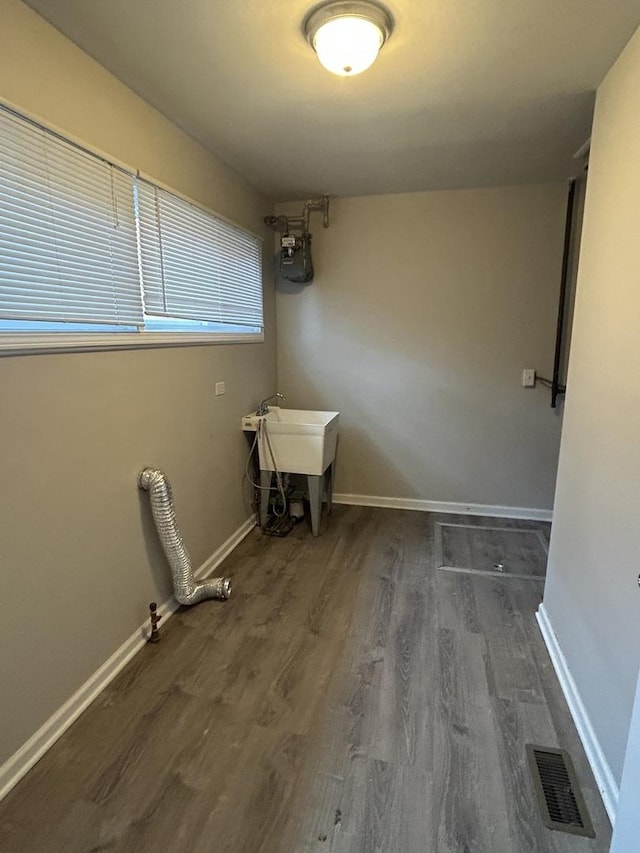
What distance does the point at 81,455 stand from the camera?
1.72m

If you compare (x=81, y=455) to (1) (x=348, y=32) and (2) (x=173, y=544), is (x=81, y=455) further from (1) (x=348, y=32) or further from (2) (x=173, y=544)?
(1) (x=348, y=32)

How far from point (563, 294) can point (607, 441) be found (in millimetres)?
2010

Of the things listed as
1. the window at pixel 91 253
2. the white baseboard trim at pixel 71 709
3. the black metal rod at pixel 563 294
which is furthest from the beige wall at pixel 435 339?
the white baseboard trim at pixel 71 709

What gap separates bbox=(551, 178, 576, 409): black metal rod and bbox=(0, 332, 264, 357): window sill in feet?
7.91

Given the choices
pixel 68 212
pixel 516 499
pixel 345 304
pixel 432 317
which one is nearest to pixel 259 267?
pixel 345 304

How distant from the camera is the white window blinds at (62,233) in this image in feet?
4.61

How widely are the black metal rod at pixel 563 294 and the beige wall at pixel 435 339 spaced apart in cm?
5

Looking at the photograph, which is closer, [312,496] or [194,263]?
[194,263]

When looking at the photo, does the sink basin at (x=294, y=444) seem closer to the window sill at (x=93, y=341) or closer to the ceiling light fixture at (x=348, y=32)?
the window sill at (x=93, y=341)

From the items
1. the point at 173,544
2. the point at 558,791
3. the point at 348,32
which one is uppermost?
the point at 348,32

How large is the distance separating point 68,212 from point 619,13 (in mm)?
1959

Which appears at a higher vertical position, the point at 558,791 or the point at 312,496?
the point at 312,496

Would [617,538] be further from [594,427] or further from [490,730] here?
[490,730]

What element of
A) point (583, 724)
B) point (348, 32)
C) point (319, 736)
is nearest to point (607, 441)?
point (583, 724)
